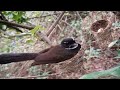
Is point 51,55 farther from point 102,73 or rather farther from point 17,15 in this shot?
point 102,73

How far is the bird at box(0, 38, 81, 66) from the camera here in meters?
2.46

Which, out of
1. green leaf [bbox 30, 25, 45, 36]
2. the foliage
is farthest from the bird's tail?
the foliage

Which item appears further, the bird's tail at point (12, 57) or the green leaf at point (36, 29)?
the green leaf at point (36, 29)

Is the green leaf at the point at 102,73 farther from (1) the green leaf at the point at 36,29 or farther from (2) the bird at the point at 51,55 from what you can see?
(1) the green leaf at the point at 36,29

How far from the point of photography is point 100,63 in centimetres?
242

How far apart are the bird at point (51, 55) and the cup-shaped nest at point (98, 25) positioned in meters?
0.29

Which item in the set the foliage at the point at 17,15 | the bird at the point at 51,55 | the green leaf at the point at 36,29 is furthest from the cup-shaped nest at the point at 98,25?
the foliage at the point at 17,15

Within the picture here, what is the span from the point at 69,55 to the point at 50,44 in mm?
240

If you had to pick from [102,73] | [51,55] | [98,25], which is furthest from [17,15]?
[102,73]

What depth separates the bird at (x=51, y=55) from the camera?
2.46 meters

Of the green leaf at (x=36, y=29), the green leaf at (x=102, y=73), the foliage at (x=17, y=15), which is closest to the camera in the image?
the green leaf at (x=102, y=73)

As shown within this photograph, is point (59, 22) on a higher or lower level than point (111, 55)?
higher
